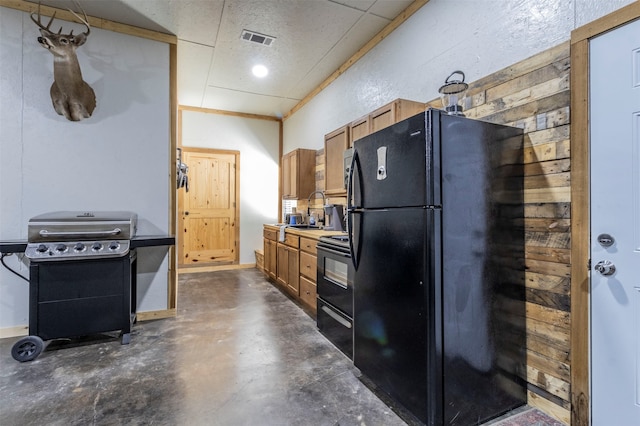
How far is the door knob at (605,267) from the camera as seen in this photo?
1588 mm

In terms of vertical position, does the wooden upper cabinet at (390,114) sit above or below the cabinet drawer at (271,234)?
above

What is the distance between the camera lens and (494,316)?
1.82m

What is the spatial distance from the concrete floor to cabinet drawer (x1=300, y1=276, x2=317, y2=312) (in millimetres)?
214

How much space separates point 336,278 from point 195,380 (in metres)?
1.30

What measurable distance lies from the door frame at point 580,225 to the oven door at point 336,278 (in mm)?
1363

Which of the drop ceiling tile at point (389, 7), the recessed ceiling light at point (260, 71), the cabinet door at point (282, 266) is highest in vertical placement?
the recessed ceiling light at point (260, 71)

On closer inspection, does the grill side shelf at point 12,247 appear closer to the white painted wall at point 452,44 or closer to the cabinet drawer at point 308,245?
the cabinet drawer at point 308,245

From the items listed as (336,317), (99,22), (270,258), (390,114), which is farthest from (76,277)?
(390,114)

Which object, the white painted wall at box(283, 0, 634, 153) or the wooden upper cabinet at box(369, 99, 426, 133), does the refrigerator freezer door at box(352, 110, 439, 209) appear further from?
the white painted wall at box(283, 0, 634, 153)

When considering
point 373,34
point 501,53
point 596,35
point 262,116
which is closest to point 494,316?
point 596,35

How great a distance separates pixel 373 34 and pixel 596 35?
2.27m

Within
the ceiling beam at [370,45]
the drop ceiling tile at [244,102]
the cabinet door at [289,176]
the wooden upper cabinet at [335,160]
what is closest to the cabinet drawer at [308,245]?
the wooden upper cabinet at [335,160]

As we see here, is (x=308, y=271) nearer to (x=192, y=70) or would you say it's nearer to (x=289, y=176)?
(x=289, y=176)

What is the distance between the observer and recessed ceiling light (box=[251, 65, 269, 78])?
427 cm
